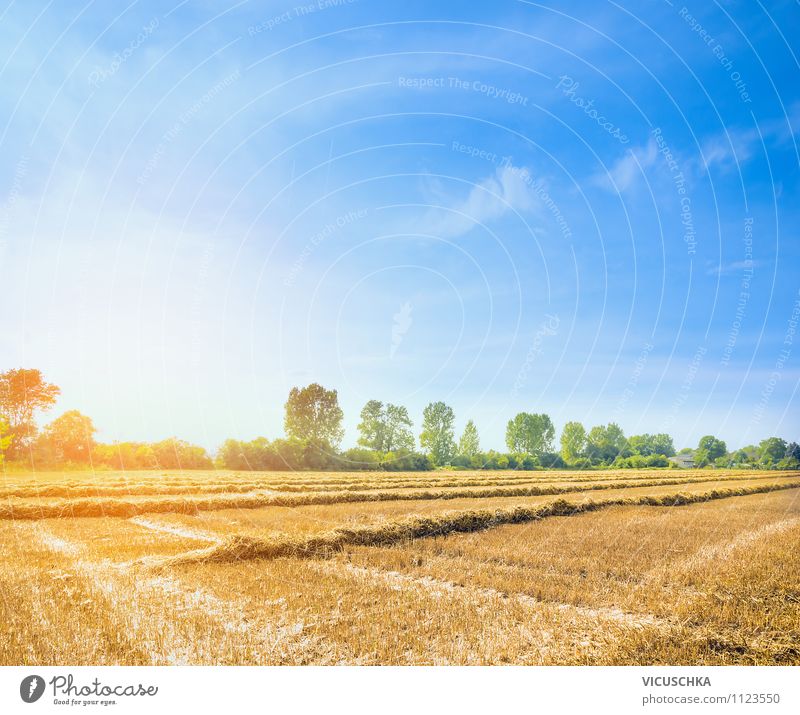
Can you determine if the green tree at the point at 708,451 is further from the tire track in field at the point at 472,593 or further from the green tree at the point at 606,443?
the tire track in field at the point at 472,593

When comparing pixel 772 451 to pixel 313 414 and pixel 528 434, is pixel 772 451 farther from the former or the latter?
pixel 313 414

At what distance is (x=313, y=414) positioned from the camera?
71438 mm

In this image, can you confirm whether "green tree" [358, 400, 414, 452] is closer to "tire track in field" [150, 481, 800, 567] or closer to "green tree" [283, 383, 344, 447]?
"green tree" [283, 383, 344, 447]

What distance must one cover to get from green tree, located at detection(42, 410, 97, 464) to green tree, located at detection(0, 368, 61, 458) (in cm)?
→ 641

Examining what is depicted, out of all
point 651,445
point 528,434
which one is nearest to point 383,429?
point 528,434

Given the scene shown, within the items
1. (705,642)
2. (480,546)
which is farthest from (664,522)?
(705,642)

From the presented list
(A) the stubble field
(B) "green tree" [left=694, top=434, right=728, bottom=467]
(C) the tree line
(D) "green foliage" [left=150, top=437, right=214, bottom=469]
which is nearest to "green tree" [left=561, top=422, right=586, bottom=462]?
(C) the tree line

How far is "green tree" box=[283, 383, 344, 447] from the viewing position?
229ft

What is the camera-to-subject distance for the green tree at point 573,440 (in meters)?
93.5

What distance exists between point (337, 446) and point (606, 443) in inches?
2268

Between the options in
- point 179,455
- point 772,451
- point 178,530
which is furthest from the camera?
point 772,451

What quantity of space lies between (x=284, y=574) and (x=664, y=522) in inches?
612

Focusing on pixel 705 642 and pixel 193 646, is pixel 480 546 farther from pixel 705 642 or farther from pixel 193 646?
pixel 193 646

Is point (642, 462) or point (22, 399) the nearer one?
point (22, 399)
